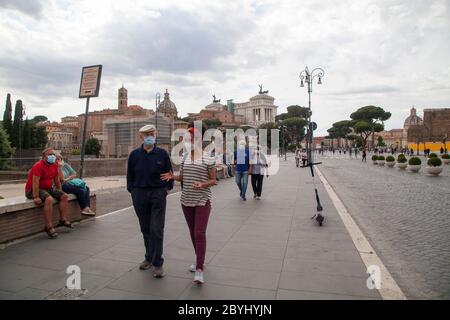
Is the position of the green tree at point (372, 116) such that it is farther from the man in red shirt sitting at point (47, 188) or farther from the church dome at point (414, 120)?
the man in red shirt sitting at point (47, 188)

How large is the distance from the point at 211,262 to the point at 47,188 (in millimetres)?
3289

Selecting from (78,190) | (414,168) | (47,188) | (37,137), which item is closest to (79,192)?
(78,190)

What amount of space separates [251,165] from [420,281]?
20.9 feet

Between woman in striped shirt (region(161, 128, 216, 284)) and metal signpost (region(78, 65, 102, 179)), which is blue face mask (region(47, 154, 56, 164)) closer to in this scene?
metal signpost (region(78, 65, 102, 179))

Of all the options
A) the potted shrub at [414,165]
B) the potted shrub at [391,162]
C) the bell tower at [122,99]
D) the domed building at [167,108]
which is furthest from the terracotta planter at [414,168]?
the bell tower at [122,99]

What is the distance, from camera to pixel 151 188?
4.11 m

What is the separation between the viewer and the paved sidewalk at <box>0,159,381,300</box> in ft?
11.8

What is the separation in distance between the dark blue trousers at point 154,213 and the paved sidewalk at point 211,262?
0.94ft

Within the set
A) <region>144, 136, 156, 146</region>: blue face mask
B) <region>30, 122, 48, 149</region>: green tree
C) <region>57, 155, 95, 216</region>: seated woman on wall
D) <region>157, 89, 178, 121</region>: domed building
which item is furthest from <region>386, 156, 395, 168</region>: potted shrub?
<region>157, 89, 178, 121</region>: domed building

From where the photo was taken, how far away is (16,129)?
58219mm

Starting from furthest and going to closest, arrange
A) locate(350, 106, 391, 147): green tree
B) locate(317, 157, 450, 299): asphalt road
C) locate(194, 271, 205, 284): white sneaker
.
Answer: locate(350, 106, 391, 147): green tree
locate(317, 157, 450, 299): asphalt road
locate(194, 271, 205, 284): white sneaker

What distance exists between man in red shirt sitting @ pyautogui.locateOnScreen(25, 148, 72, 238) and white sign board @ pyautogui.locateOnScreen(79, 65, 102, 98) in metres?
2.13

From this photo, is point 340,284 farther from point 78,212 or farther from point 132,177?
point 78,212

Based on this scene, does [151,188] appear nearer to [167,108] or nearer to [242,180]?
[242,180]
